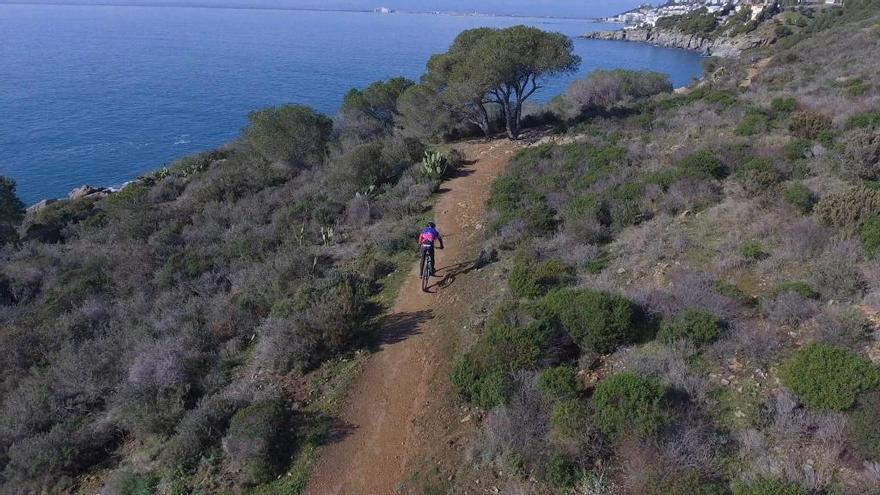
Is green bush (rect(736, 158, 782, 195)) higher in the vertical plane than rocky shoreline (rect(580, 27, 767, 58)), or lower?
lower

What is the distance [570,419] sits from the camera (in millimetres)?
6695

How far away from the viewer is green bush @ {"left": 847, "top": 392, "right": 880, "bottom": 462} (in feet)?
18.6

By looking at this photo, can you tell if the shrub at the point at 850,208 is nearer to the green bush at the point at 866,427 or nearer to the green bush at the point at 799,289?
the green bush at the point at 799,289

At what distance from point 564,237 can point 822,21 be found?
2936 inches

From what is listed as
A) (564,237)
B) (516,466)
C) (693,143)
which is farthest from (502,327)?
(693,143)

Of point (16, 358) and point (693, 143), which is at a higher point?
point (693, 143)

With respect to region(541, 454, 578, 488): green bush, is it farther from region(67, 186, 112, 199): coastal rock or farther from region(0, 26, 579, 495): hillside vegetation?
region(67, 186, 112, 199): coastal rock

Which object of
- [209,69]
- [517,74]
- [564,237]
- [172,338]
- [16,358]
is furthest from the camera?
[209,69]

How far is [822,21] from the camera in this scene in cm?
6444

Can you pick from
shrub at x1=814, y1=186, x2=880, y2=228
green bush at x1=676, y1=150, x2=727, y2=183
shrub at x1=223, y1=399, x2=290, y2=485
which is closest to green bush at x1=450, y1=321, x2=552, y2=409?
shrub at x1=223, y1=399, x2=290, y2=485

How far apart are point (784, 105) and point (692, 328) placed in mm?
17408

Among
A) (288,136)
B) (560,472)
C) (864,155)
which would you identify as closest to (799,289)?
(560,472)

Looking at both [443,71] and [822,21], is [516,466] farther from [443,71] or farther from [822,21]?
[822,21]

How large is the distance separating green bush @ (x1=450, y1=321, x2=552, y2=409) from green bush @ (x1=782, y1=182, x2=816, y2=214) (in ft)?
23.5
